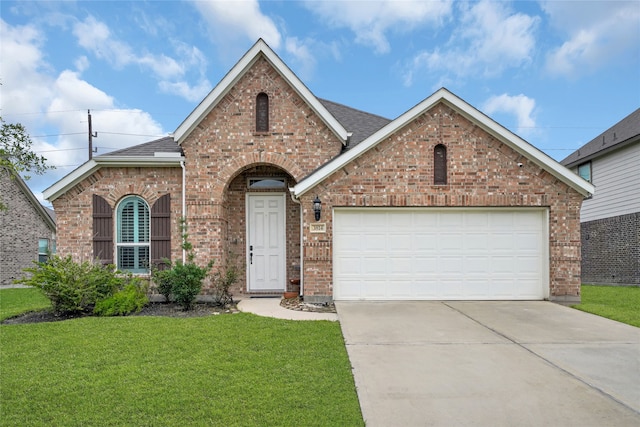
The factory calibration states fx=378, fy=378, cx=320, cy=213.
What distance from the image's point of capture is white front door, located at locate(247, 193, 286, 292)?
34.2 ft

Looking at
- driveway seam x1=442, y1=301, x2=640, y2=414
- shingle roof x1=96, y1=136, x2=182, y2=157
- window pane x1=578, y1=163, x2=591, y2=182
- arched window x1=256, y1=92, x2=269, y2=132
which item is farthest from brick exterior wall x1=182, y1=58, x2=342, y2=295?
window pane x1=578, y1=163, x2=591, y2=182

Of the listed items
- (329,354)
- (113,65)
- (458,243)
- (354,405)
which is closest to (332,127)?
(458,243)

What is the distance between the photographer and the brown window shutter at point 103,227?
9820 millimetres

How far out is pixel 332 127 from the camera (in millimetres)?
9672

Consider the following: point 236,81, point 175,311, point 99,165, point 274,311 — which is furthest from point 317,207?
point 99,165

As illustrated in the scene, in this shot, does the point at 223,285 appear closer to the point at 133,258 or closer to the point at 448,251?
the point at 133,258

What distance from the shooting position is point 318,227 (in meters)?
8.92

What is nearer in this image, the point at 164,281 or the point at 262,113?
the point at 164,281

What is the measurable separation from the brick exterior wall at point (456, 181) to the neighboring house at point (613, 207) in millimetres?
8248

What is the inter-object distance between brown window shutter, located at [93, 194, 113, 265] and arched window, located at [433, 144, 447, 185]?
831 cm

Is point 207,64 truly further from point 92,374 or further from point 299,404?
point 299,404

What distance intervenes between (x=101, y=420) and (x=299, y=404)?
1.79 metres

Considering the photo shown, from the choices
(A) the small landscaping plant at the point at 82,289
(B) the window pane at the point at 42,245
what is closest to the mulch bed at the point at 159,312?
(A) the small landscaping plant at the point at 82,289

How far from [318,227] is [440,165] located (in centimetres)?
330
